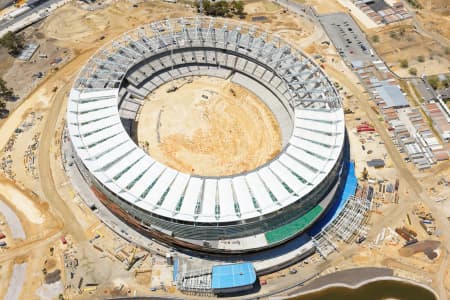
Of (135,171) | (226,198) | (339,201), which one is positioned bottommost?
(339,201)

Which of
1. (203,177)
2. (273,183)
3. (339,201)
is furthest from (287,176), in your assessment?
(203,177)

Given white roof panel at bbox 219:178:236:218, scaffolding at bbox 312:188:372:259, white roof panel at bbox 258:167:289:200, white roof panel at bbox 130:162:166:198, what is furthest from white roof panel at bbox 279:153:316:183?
white roof panel at bbox 130:162:166:198

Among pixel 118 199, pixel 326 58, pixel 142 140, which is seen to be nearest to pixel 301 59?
pixel 326 58

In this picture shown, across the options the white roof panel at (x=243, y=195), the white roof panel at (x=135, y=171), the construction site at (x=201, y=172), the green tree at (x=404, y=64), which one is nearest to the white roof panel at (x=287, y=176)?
the white roof panel at (x=243, y=195)

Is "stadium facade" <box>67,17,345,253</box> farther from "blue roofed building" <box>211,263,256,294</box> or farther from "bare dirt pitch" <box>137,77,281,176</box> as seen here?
"blue roofed building" <box>211,263,256,294</box>

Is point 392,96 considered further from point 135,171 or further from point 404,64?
point 135,171

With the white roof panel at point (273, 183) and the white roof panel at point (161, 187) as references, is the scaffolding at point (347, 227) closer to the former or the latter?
the white roof panel at point (273, 183)
